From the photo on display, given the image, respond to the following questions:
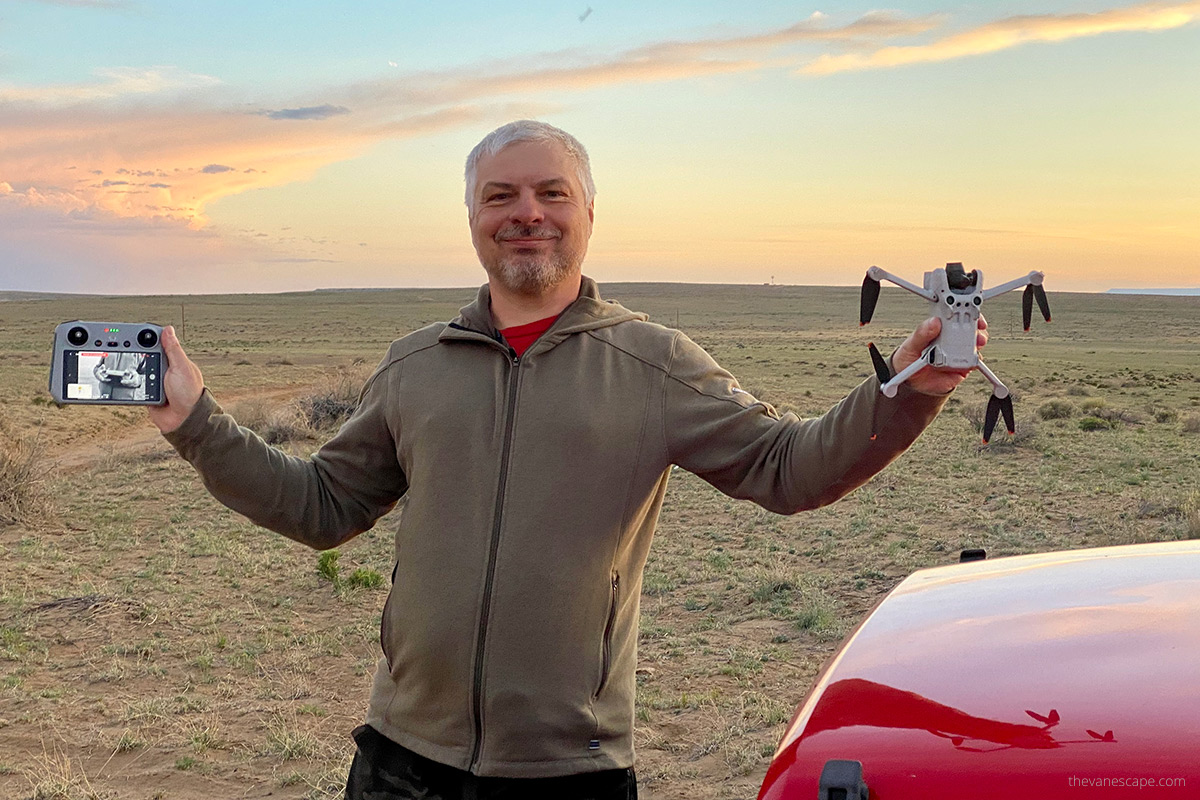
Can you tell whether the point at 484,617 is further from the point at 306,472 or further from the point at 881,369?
the point at 881,369

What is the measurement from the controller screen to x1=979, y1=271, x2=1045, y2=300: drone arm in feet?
6.04

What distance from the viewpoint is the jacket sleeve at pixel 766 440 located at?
2213 millimetres

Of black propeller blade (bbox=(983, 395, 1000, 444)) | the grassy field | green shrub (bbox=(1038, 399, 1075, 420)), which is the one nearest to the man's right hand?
black propeller blade (bbox=(983, 395, 1000, 444))

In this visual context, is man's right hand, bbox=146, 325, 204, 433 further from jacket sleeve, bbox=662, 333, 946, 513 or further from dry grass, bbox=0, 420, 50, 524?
dry grass, bbox=0, 420, 50, 524

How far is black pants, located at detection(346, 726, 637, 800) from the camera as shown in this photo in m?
2.32

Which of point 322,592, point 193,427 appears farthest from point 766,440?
point 322,592

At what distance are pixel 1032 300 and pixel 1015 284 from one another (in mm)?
160

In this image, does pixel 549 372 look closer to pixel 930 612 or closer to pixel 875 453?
pixel 875 453

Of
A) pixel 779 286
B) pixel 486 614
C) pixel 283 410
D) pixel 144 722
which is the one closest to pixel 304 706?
pixel 144 722

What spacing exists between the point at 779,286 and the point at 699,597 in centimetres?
15551

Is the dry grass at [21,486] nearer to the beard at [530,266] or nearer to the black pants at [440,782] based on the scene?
the black pants at [440,782]

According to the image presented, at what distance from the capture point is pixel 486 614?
91.2 inches

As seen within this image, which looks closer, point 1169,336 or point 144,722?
point 144,722

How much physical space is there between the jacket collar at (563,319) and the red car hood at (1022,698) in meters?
0.89
